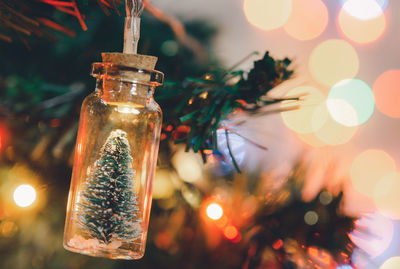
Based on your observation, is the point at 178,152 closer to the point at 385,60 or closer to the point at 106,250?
the point at 106,250

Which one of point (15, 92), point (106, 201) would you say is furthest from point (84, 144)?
point (15, 92)

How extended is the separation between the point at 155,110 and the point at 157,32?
8.4 inches

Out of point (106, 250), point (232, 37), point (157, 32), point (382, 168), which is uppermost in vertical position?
point (232, 37)

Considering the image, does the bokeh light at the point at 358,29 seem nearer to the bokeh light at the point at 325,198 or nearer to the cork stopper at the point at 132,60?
the bokeh light at the point at 325,198

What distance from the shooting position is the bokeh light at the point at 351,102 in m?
0.78

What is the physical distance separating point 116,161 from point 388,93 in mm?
688

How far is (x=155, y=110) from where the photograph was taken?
290 millimetres

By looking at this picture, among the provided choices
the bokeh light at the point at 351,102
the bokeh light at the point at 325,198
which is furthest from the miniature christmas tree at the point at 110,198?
the bokeh light at the point at 351,102

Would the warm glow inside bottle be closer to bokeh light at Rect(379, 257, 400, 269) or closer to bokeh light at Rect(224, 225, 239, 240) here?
bokeh light at Rect(224, 225, 239, 240)

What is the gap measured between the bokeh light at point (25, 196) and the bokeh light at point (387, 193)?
2.20ft

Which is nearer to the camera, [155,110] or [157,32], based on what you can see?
[155,110]

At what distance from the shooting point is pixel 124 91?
274mm

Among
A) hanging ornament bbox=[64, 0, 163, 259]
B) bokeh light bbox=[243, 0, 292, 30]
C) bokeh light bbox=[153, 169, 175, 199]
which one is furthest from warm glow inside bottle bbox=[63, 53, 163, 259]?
bokeh light bbox=[243, 0, 292, 30]

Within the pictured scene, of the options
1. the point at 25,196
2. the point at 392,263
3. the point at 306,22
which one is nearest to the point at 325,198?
the point at 25,196
